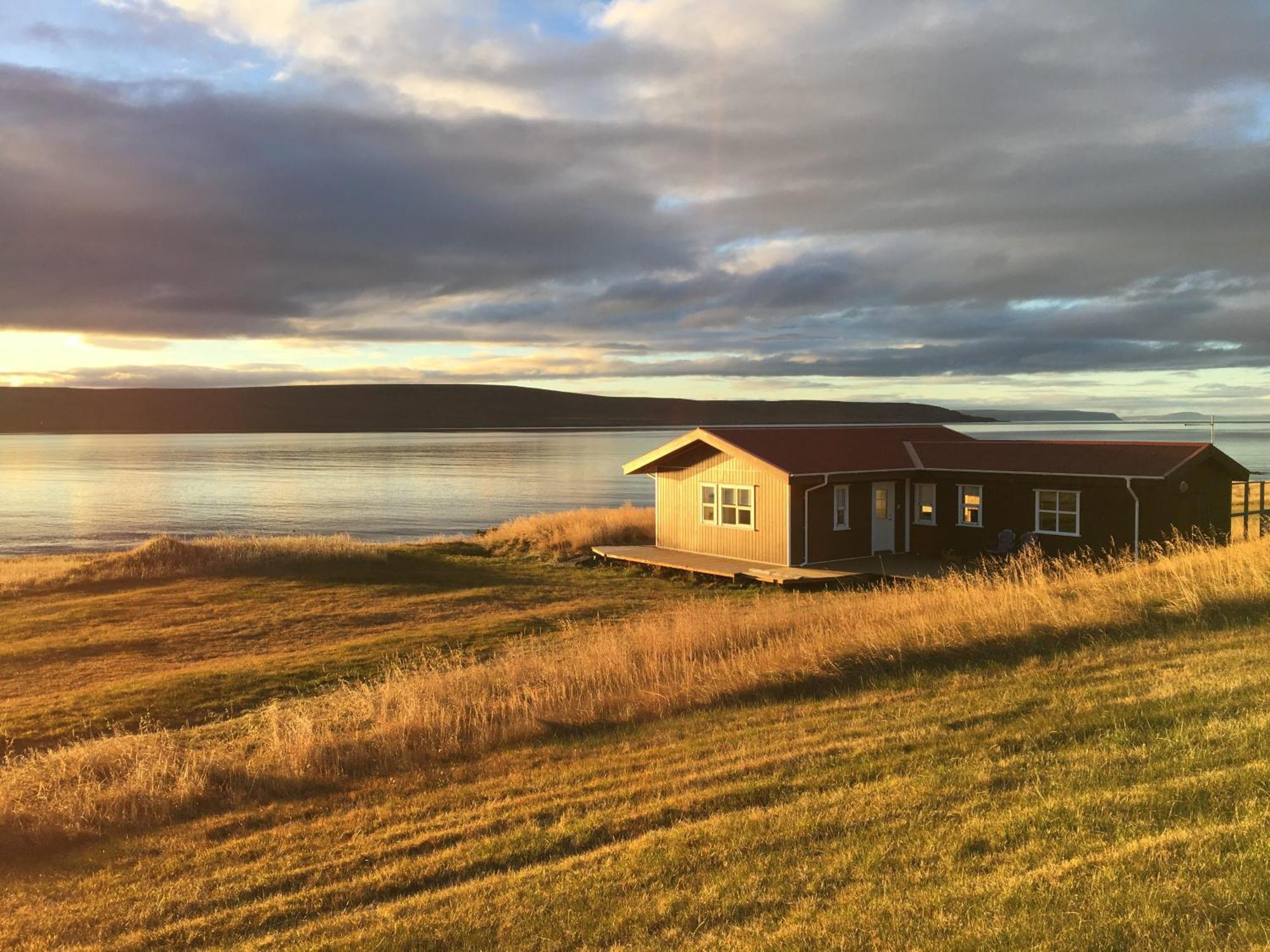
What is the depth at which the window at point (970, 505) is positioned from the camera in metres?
25.2

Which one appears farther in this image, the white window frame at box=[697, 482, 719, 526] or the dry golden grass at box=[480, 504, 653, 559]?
the dry golden grass at box=[480, 504, 653, 559]

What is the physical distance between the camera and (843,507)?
25.9m

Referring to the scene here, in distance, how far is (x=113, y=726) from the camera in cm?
1151

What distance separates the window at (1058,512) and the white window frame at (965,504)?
1.53 m

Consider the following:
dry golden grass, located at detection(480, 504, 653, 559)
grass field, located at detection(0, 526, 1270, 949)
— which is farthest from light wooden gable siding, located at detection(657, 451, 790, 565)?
→ grass field, located at detection(0, 526, 1270, 949)

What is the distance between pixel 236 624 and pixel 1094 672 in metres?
18.0

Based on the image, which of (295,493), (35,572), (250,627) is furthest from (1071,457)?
(295,493)

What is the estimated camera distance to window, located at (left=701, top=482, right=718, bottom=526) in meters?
27.5

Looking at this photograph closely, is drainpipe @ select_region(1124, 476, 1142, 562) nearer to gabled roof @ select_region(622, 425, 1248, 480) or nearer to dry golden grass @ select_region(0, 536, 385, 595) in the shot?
gabled roof @ select_region(622, 425, 1248, 480)

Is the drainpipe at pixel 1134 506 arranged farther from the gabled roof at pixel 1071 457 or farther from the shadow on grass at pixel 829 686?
the shadow on grass at pixel 829 686

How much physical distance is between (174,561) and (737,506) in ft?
58.5

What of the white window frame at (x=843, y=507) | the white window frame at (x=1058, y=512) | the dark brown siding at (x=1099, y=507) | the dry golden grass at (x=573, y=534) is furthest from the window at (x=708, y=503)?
the white window frame at (x=1058, y=512)

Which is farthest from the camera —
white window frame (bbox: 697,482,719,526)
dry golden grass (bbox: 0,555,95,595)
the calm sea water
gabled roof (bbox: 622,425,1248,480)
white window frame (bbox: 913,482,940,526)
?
the calm sea water

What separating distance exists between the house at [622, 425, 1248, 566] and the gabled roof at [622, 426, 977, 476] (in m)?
0.06
